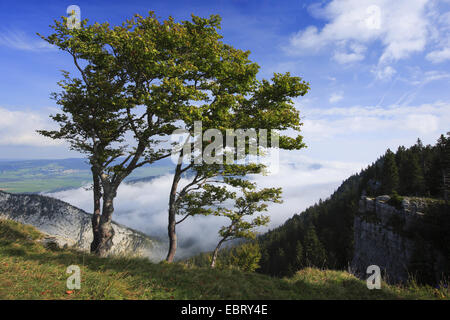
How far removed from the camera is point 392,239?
4347 centimetres

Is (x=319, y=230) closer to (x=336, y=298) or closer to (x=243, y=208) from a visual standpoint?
(x=243, y=208)

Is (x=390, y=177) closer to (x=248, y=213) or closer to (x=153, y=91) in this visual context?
(x=248, y=213)

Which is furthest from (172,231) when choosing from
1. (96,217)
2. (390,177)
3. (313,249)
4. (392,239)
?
(313,249)

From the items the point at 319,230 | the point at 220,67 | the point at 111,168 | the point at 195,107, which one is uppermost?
the point at 220,67

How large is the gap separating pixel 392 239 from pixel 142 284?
54.8 m

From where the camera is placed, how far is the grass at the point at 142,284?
5.23 m

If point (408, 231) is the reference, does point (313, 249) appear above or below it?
below

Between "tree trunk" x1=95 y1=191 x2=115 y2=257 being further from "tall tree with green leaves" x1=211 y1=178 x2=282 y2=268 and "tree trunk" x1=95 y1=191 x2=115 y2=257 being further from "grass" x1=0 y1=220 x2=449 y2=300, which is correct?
"tall tree with green leaves" x1=211 y1=178 x2=282 y2=268

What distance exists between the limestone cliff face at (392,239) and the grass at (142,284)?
3799 centimetres

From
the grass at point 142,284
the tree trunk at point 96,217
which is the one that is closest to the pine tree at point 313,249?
the grass at point 142,284

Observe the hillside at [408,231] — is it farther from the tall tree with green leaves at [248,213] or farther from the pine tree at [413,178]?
the tall tree with green leaves at [248,213]

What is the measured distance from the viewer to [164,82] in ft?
28.4
